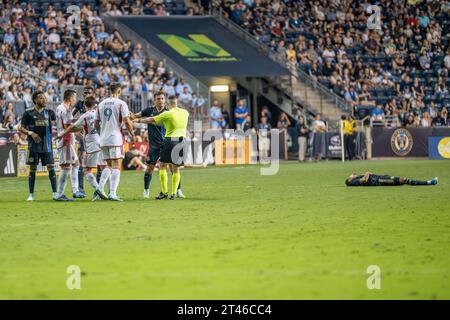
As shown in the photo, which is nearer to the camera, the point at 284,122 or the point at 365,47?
the point at 284,122

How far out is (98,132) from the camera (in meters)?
19.3

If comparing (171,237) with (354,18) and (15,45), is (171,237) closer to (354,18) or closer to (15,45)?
(15,45)

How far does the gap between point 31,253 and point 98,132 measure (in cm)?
852

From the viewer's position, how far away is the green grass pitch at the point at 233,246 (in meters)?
8.52

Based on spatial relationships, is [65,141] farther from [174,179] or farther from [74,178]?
[174,179]

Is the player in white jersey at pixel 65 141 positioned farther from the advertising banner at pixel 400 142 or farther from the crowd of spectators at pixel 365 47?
the crowd of spectators at pixel 365 47

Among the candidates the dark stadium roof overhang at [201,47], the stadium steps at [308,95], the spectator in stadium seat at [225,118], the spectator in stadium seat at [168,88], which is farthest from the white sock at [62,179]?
the stadium steps at [308,95]

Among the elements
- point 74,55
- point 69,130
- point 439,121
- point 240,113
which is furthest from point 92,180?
point 439,121

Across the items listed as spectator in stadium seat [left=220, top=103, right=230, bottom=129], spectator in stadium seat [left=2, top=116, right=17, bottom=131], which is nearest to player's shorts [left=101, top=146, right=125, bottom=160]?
spectator in stadium seat [left=2, top=116, right=17, bottom=131]

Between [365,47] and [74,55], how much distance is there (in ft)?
55.3

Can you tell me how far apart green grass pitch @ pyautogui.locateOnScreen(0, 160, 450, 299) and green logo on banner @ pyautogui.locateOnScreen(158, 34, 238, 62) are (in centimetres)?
2623

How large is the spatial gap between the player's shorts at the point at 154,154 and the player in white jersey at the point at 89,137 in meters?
1.06

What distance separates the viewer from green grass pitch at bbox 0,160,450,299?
8516mm

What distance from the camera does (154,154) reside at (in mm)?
20328
